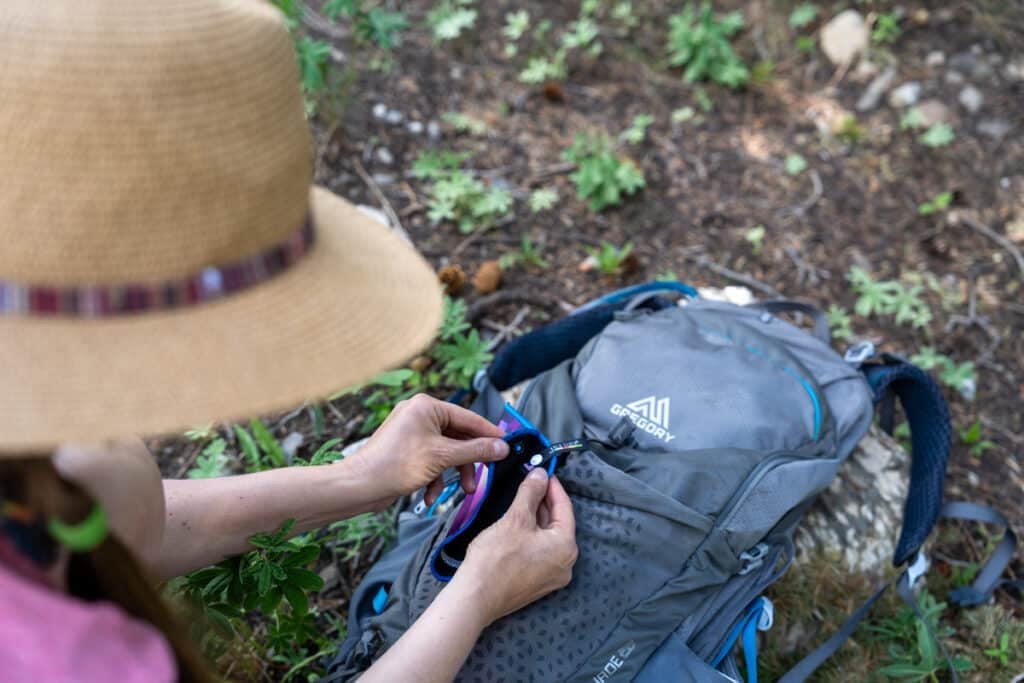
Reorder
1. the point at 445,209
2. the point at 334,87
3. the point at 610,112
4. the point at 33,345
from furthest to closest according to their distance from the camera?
the point at 610,112, the point at 334,87, the point at 445,209, the point at 33,345

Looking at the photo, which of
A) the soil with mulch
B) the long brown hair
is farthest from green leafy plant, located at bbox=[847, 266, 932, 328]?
the long brown hair

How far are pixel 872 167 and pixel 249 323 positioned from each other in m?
3.36

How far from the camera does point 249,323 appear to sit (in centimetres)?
90

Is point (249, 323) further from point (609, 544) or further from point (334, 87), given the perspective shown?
point (334, 87)

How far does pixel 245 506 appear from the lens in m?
1.65

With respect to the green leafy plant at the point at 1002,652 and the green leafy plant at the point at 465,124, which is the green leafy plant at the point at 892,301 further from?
the green leafy plant at the point at 465,124

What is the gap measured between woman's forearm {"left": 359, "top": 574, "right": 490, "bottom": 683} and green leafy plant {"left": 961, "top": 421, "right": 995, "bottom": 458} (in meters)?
1.99

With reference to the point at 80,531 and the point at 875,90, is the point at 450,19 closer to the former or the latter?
the point at 875,90

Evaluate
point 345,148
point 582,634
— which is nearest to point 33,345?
point 582,634

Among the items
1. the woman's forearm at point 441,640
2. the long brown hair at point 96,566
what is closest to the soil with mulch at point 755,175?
the woman's forearm at point 441,640

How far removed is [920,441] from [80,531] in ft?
6.79

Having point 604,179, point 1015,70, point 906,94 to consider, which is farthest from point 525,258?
point 1015,70

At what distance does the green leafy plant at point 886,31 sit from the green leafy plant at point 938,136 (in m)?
0.57

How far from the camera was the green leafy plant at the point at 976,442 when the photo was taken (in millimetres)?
2662
